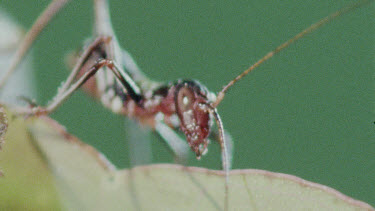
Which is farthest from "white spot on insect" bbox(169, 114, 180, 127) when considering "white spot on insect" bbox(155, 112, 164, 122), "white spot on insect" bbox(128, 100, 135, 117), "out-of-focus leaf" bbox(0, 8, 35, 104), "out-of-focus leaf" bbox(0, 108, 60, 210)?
"out-of-focus leaf" bbox(0, 108, 60, 210)

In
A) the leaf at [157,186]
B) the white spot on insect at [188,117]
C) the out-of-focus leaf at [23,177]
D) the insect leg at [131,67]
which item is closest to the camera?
the leaf at [157,186]

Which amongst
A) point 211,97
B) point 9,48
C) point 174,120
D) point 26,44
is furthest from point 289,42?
point 9,48

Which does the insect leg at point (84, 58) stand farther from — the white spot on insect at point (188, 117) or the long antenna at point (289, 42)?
the long antenna at point (289, 42)

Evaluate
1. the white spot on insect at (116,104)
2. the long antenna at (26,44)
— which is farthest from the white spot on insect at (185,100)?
the long antenna at (26,44)

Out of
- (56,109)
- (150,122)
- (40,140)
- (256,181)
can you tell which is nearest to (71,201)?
(40,140)

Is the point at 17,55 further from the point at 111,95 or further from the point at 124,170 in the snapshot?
the point at 124,170
